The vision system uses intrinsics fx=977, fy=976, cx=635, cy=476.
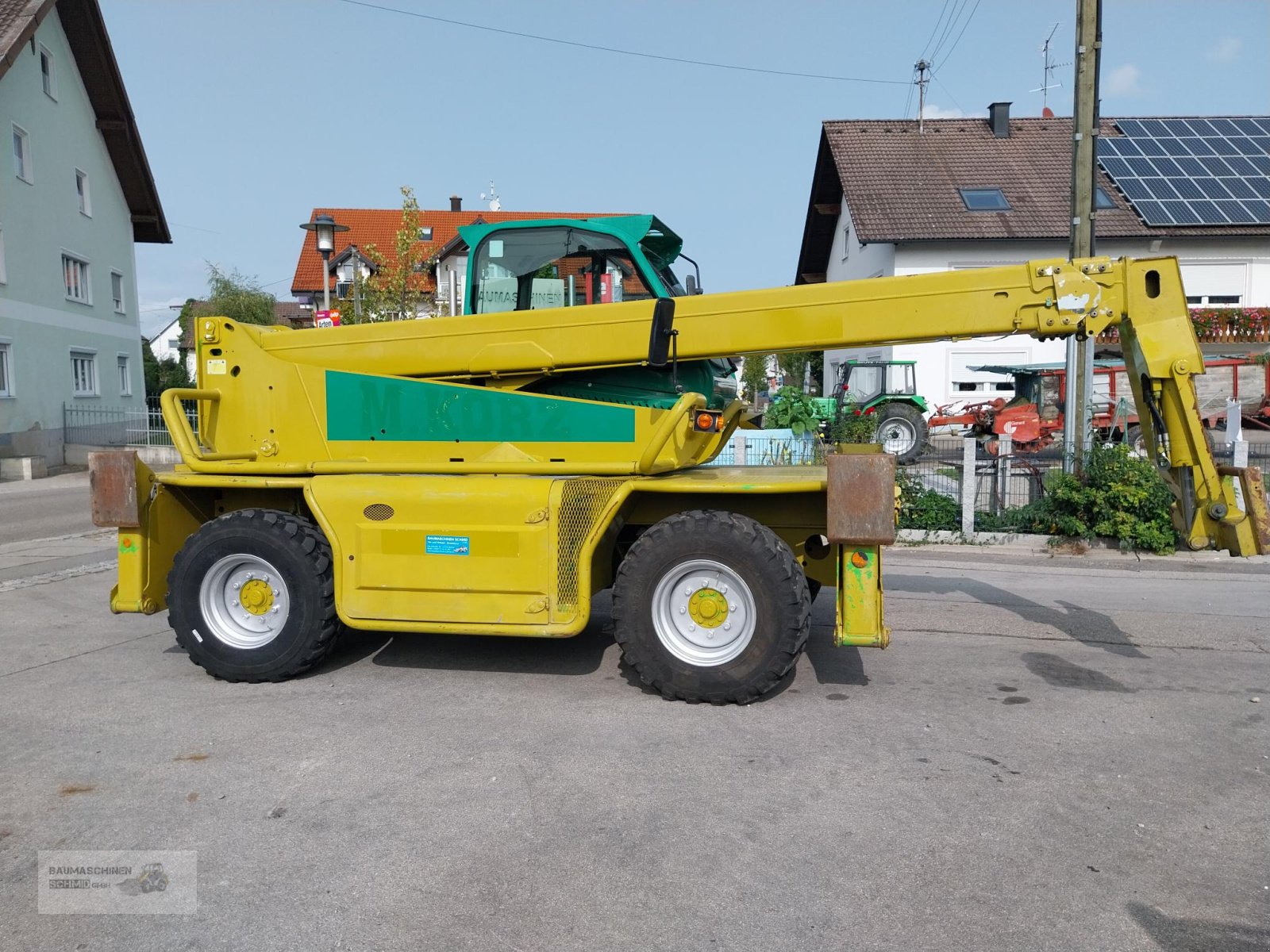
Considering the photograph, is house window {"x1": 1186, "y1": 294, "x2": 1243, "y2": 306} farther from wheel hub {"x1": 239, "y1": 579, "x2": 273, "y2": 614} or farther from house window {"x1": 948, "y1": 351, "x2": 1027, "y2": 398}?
wheel hub {"x1": 239, "y1": 579, "x2": 273, "y2": 614}

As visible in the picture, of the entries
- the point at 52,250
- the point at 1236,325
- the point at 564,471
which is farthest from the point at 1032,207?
the point at 52,250

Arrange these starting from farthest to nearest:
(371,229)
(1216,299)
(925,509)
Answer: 1. (371,229)
2. (1216,299)
3. (925,509)

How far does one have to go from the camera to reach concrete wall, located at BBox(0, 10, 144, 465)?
22547 mm

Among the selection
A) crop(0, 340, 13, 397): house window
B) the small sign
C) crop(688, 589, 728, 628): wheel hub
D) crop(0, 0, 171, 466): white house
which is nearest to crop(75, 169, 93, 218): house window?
crop(0, 0, 171, 466): white house

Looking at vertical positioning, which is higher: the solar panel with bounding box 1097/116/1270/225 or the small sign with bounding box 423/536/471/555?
the solar panel with bounding box 1097/116/1270/225

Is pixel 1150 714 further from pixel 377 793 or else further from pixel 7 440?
pixel 7 440

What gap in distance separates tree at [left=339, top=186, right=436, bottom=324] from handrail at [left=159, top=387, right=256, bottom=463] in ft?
35.9

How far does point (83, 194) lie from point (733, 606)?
1097 inches

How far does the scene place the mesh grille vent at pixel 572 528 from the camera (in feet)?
17.5

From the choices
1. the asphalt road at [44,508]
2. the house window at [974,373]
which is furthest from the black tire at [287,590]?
the house window at [974,373]

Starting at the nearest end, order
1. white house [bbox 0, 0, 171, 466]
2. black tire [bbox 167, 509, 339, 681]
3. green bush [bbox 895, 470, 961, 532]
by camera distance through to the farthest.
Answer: black tire [bbox 167, 509, 339, 681], green bush [bbox 895, 470, 961, 532], white house [bbox 0, 0, 171, 466]

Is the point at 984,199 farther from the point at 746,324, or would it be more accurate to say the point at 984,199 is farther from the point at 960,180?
the point at 746,324

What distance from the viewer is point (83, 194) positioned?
26781 mm

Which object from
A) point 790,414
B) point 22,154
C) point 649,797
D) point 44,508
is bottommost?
point 649,797
